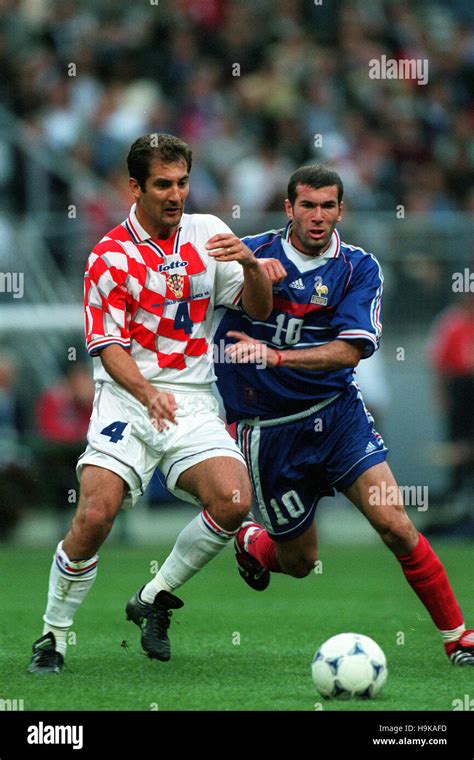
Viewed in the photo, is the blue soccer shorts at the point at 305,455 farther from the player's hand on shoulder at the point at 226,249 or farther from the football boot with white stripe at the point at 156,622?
the player's hand on shoulder at the point at 226,249

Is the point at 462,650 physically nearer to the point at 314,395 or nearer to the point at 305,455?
the point at 305,455

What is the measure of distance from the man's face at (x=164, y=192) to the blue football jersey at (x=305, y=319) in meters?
0.69

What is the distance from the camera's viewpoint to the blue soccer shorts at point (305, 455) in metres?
7.46

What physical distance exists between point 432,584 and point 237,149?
33.9 ft

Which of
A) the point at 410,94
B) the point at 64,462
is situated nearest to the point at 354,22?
the point at 410,94

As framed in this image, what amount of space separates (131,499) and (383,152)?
10960mm

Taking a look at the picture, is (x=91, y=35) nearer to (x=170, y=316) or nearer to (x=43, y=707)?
(x=170, y=316)

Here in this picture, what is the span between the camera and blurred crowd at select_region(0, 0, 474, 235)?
648 inches

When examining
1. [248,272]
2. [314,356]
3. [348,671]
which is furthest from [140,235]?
[348,671]

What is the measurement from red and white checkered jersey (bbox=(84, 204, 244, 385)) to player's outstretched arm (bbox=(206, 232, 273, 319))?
0.18 meters

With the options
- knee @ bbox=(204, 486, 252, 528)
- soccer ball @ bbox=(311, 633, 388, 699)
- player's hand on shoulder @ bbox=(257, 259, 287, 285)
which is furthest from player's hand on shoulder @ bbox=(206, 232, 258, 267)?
soccer ball @ bbox=(311, 633, 388, 699)

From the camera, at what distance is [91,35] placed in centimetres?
1822

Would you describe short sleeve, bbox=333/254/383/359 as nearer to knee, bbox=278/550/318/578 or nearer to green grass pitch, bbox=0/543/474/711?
knee, bbox=278/550/318/578

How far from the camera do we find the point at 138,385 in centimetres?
693
